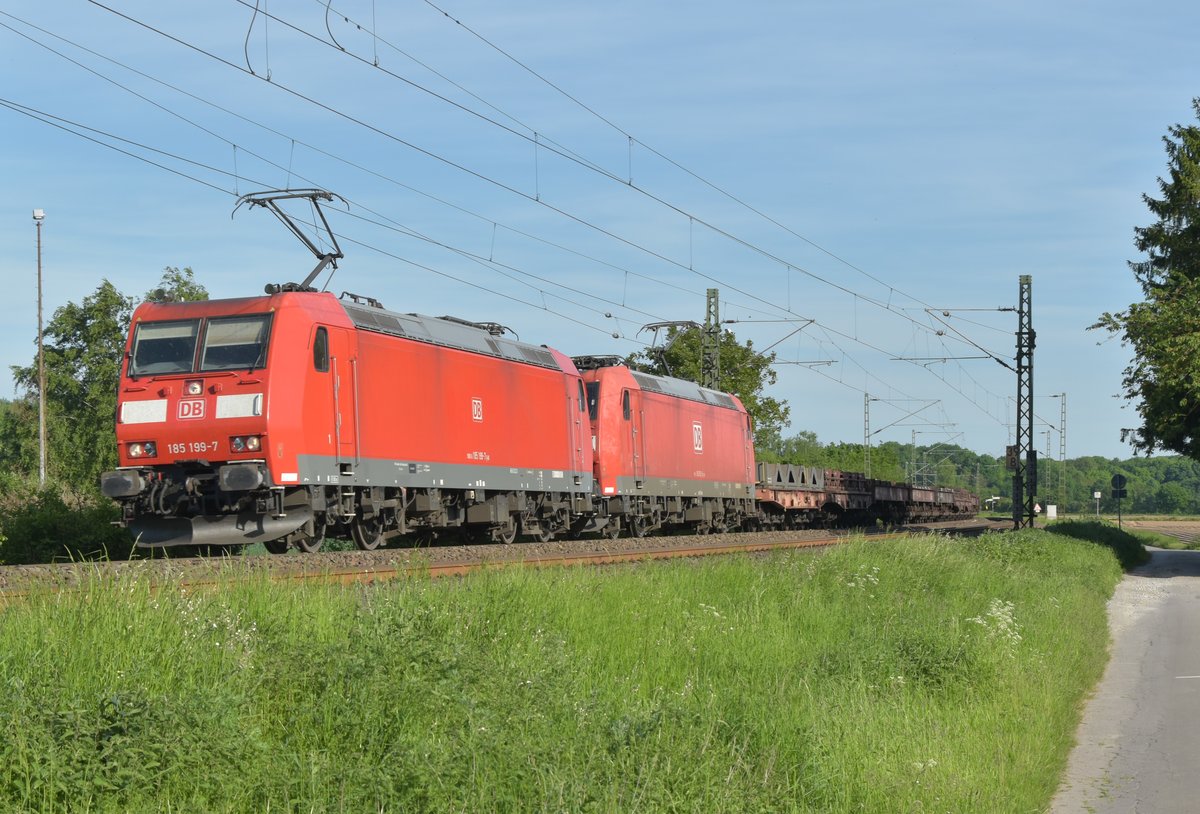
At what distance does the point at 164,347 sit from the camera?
18656 mm

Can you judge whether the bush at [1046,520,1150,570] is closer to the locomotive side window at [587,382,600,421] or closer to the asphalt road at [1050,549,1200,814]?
the locomotive side window at [587,382,600,421]

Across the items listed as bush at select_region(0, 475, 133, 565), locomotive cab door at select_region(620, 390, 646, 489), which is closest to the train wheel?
bush at select_region(0, 475, 133, 565)

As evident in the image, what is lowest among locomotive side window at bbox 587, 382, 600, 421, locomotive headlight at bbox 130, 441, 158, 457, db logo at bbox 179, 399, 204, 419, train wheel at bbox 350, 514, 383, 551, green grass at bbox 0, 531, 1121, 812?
green grass at bbox 0, 531, 1121, 812

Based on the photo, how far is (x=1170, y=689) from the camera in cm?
1388

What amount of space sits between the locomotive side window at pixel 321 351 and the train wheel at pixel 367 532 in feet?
9.38

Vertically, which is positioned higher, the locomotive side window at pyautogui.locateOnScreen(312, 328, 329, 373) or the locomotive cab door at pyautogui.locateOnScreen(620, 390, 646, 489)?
the locomotive side window at pyautogui.locateOnScreen(312, 328, 329, 373)

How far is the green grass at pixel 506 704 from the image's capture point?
596 centimetres

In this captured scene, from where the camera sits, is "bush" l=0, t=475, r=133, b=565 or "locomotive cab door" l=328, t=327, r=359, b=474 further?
"bush" l=0, t=475, r=133, b=565

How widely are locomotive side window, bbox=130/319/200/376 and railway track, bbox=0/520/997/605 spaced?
296 centimetres

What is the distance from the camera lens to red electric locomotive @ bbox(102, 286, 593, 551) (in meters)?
17.8

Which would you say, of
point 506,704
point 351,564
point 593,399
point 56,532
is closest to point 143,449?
point 351,564

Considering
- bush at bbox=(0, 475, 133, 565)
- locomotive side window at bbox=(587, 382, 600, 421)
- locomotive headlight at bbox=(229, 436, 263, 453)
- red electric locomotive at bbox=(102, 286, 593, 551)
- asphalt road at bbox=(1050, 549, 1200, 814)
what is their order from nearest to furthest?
asphalt road at bbox=(1050, 549, 1200, 814) < locomotive headlight at bbox=(229, 436, 263, 453) < red electric locomotive at bbox=(102, 286, 593, 551) < bush at bbox=(0, 475, 133, 565) < locomotive side window at bbox=(587, 382, 600, 421)

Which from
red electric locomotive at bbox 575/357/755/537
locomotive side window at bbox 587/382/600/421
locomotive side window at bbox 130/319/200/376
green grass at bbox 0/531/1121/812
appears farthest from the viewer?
red electric locomotive at bbox 575/357/755/537

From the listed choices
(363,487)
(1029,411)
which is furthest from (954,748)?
(1029,411)
